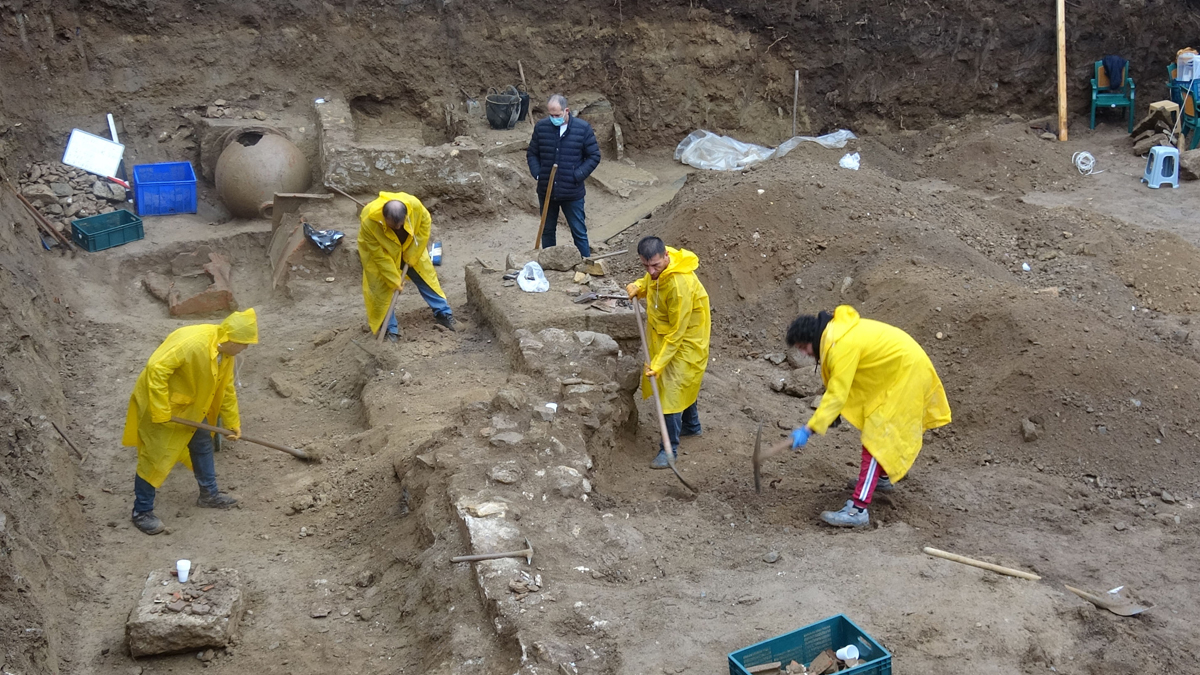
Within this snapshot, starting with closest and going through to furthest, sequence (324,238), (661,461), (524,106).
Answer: (661,461)
(324,238)
(524,106)

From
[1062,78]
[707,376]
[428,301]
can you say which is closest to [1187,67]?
[1062,78]

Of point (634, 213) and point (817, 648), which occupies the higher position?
point (817, 648)

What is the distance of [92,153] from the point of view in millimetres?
11836

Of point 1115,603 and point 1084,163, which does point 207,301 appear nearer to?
point 1115,603

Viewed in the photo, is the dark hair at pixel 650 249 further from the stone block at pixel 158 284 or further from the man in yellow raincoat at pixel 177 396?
the stone block at pixel 158 284

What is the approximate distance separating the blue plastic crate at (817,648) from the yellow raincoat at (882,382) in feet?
5.06

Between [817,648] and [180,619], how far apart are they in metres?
3.18

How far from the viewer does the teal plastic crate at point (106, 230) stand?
420 inches

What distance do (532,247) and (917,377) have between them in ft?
19.7

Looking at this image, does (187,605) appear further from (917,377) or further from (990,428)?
(990,428)

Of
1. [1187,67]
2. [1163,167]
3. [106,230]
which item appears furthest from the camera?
[1187,67]

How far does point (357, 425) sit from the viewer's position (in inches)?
305

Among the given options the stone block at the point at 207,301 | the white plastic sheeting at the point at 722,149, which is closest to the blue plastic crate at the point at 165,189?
the stone block at the point at 207,301

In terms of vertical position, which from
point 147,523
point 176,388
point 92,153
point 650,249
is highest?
point 650,249
